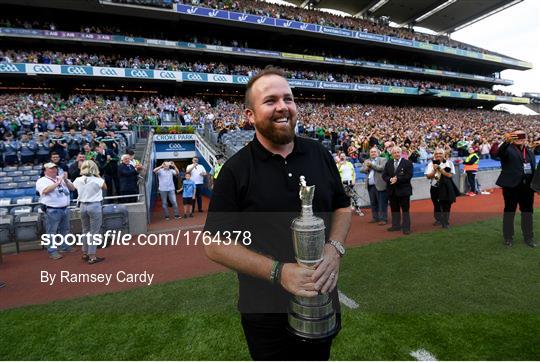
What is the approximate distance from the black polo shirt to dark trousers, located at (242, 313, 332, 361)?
51mm

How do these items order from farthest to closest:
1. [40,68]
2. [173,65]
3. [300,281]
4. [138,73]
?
1. [173,65]
2. [138,73]
3. [40,68]
4. [300,281]

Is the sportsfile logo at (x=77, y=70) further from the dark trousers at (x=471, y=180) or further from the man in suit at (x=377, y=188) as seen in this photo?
the dark trousers at (x=471, y=180)

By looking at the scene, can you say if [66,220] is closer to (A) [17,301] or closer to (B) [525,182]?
A: (A) [17,301]

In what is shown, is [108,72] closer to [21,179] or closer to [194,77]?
[194,77]

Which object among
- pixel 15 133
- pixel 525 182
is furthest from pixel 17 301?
pixel 15 133

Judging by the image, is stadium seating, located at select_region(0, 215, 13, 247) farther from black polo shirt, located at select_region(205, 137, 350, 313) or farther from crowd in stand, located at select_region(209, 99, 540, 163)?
crowd in stand, located at select_region(209, 99, 540, 163)

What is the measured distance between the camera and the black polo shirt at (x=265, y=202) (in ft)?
4.89

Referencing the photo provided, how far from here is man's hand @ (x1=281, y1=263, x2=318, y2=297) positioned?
4.23 ft

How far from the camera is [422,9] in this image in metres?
50.0

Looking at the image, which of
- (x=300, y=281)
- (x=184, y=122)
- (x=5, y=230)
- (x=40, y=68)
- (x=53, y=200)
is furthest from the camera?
(x=40, y=68)

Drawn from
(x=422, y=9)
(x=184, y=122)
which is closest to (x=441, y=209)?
(x=184, y=122)

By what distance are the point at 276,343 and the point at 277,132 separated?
1.09 meters

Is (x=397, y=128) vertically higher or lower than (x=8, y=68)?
lower

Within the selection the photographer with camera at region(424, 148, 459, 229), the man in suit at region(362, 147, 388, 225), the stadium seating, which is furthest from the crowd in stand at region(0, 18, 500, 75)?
the photographer with camera at region(424, 148, 459, 229)
